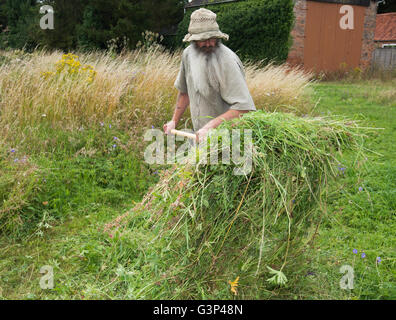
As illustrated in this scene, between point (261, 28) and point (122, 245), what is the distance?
43.7ft

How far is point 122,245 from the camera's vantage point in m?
3.48

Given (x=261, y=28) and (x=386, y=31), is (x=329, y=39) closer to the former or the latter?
(x=261, y=28)

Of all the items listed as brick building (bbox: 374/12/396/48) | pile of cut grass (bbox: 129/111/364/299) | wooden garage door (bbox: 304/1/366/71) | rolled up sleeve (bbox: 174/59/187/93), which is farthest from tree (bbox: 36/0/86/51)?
brick building (bbox: 374/12/396/48)

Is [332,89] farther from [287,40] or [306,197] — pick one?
[306,197]

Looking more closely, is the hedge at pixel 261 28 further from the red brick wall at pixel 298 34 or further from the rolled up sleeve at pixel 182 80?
the rolled up sleeve at pixel 182 80

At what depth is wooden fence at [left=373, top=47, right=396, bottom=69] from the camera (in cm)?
1894

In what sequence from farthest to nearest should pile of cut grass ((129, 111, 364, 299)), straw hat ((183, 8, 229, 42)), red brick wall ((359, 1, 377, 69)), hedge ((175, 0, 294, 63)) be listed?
red brick wall ((359, 1, 377, 69))
hedge ((175, 0, 294, 63))
straw hat ((183, 8, 229, 42))
pile of cut grass ((129, 111, 364, 299))

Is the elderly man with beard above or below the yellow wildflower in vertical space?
above

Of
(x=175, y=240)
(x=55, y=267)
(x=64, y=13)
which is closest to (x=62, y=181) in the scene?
(x=55, y=267)

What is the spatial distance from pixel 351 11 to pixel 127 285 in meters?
18.7

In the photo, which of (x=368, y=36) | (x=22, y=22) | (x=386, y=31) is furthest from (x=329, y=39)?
(x=22, y=22)

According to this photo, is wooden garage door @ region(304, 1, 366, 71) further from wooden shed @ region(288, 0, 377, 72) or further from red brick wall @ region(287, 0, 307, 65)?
red brick wall @ region(287, 0, 307, 65)

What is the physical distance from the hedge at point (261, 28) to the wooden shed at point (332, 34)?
5.27 feet

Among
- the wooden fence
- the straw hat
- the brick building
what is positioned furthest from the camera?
the brick building
